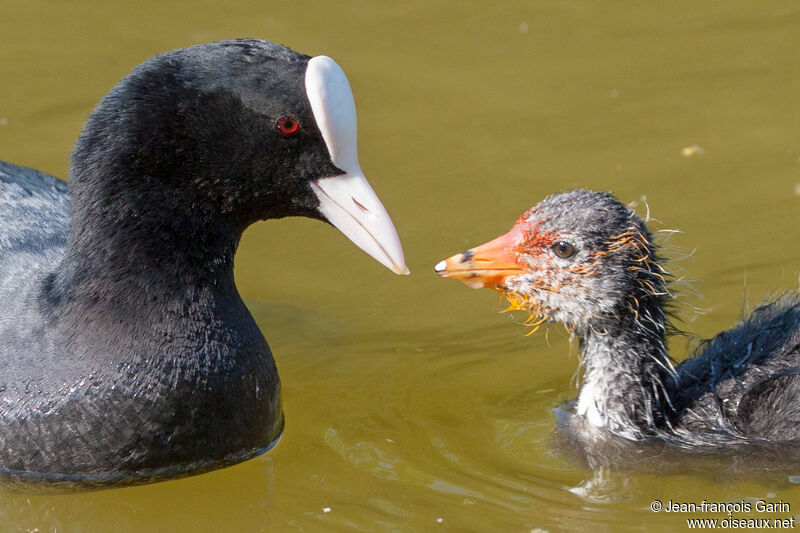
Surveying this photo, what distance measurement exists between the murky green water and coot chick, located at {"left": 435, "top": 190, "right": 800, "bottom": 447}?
24cm

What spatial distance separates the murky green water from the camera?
4188mm

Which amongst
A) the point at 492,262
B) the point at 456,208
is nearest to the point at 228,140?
the point at 492,262

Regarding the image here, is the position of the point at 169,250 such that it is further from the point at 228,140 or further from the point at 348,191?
the point at 348,191

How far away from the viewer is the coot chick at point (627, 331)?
4492 millimetres

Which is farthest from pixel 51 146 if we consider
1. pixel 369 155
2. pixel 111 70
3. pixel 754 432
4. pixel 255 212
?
pixel 754 432

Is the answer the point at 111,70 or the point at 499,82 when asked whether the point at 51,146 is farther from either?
the point at 499,82

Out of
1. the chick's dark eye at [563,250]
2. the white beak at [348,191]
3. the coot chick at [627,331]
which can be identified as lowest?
the coot chick at [627,331]

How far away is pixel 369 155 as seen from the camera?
6.38 m

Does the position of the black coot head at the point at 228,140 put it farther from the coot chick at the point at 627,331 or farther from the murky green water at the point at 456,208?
the murky green water at the point at 456,208

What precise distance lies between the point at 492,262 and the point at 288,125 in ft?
3.26

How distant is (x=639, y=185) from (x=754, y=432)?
1.81 meters

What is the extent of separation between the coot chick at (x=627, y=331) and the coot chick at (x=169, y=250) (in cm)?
68

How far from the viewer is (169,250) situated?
13.4ft

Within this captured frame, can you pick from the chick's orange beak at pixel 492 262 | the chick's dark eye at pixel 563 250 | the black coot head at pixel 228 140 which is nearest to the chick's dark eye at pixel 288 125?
the black coot head at pixel 228 140
